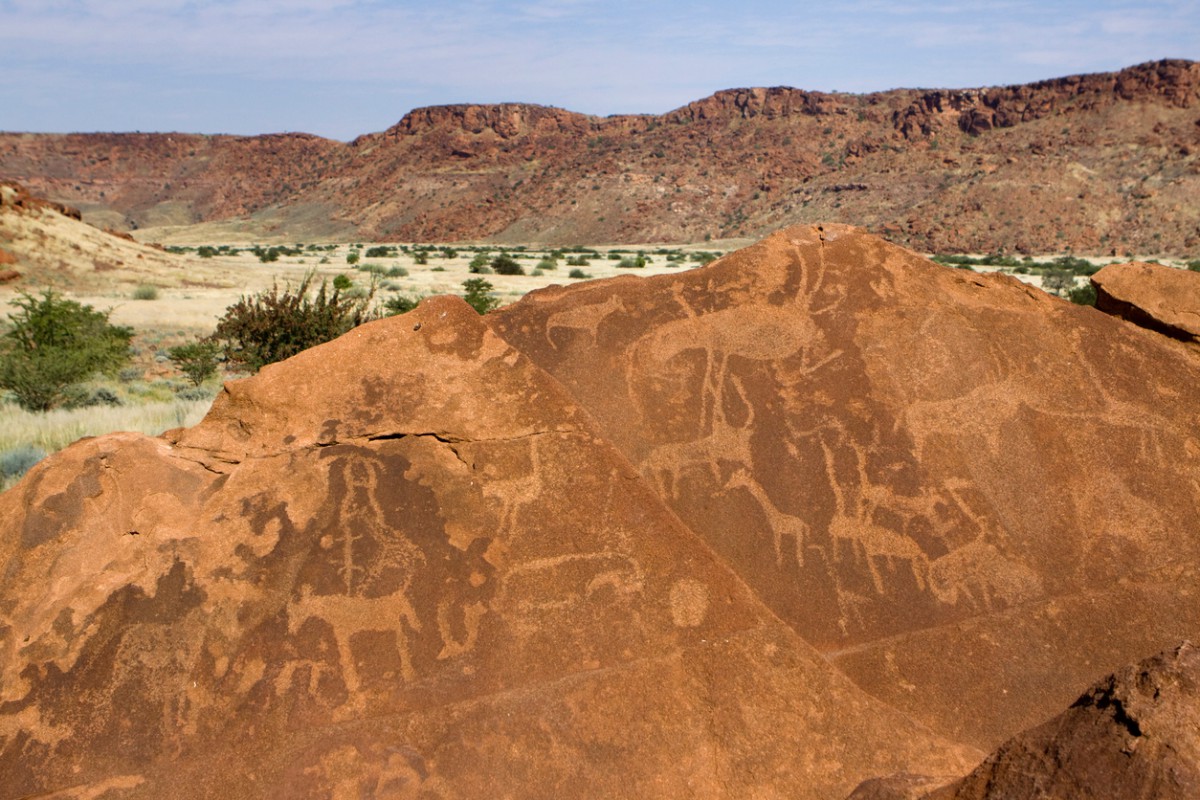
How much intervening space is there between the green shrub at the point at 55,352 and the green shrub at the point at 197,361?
0.85 m

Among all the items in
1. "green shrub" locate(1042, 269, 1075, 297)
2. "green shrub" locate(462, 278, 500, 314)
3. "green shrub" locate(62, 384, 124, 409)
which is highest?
"green shrub" locate(462, 278, 500, 314)

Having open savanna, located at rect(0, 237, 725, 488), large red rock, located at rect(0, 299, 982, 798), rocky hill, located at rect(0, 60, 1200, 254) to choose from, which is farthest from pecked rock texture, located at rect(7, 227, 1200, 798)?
rocky hill, located at rect(0, 60, 1200, 254)

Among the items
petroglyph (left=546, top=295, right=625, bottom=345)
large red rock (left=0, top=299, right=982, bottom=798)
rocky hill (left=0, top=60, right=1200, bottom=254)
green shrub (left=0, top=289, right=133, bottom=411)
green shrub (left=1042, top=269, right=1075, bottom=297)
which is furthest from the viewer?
rocky hill (left=0, top=60, right=1200, bottom=254)

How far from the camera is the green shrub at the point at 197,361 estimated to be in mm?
13219

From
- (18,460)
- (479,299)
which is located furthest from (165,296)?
(18,460)

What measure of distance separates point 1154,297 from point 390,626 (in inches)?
172

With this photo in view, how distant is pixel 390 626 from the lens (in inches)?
132

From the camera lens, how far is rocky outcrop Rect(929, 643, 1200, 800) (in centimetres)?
196

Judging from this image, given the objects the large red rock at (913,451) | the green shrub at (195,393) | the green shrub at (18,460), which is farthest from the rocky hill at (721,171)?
the large red rock at (913,451)

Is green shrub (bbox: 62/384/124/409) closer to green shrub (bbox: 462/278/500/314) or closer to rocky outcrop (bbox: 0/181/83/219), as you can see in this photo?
green shrub (bbox: 462/278/500/314)

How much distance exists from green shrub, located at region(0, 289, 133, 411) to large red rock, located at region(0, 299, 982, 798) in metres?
8.90

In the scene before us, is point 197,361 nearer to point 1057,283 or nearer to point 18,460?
point 18,460

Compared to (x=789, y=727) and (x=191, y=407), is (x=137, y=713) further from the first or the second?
(x=191, y=407)

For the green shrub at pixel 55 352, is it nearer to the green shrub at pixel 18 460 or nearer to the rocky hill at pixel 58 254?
the green shrub at pixel 18 460
